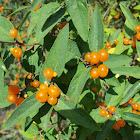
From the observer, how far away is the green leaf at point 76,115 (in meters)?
0.91

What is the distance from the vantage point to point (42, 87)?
3.31ft

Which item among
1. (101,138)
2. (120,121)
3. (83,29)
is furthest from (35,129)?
(83,29)

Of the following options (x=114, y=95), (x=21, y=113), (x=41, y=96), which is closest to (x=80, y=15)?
(x=41, y=96)

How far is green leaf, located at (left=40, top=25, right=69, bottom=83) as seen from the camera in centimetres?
96

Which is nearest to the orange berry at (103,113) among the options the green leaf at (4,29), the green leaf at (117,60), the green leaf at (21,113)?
the green leaf at (117,60)

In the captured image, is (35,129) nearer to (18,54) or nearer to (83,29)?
(18,54)

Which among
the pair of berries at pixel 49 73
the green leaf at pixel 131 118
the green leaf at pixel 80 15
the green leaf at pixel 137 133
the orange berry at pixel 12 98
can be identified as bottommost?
the green leaf at pixel 137 133

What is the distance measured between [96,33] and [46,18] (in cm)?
38

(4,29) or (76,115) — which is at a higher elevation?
(4,29)

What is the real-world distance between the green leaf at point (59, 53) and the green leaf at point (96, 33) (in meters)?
0.24

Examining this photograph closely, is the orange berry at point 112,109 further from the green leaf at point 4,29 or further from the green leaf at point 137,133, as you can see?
the green leaf at point 4,29

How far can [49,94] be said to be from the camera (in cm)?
101

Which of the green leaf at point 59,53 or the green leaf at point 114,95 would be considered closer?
the green leaf at point 59,53

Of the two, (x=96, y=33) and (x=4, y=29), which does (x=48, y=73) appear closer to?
(x=96, y=33)
